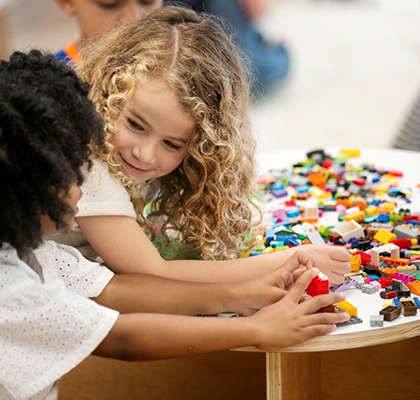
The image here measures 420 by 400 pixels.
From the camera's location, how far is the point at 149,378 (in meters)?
1.53

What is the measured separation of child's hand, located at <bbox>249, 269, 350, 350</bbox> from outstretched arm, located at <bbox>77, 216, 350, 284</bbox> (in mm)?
149

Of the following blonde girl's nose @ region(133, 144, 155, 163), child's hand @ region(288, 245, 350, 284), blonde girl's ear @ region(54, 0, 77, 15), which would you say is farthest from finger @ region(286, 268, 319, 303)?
blonde girl's ear @ region(54, 0, 77, 15)

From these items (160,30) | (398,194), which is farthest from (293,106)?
(160,30)

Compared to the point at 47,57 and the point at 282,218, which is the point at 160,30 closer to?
the point at 47,57

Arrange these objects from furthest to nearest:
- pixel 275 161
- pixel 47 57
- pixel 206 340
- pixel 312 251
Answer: pixel 275 161
pixel 312 251
pixel 47 57
pixel 206 340

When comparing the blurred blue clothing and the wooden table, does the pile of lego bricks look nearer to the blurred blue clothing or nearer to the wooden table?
the wooden table

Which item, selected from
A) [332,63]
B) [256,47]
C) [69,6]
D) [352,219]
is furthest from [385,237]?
[332,63]

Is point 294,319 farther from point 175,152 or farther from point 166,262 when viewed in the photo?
point 175,152

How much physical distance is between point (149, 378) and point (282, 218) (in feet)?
1.42

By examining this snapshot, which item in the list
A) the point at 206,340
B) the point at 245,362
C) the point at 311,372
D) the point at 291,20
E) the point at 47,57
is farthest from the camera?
the point at 291,20

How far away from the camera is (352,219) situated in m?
1.58

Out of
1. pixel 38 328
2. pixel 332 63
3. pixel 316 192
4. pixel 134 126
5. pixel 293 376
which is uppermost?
pixel 134 126

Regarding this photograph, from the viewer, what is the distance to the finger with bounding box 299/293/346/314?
3.70 ft

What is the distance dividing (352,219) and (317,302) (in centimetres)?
48
